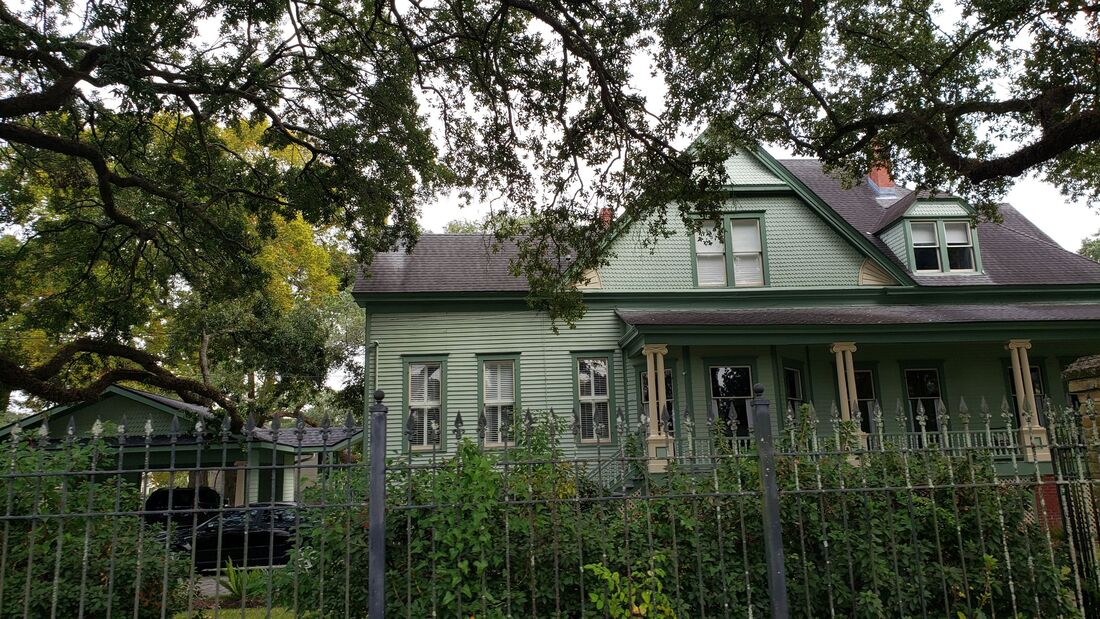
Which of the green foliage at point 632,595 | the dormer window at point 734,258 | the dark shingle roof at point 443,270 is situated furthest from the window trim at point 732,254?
the green foliage at point 632,595

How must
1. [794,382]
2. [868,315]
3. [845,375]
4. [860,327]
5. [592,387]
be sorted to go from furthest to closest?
[592,387] → [794,382] → [868,315] → [845,375] → [860,327]

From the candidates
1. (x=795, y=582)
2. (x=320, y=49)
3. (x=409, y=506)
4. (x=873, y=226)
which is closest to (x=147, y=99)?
(x=320, y=49)

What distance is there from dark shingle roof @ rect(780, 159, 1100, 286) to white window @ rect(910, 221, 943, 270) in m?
0.39

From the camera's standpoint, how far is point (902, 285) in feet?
56.1

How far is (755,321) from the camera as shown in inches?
584

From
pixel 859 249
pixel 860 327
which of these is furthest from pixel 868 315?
pixel 859 249

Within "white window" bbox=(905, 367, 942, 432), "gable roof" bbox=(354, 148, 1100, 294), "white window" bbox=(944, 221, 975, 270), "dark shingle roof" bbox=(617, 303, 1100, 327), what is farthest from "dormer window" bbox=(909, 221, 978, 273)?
"white window" bbox=(905, 367, 942, 432)

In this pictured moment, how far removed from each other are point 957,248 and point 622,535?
16595 mm

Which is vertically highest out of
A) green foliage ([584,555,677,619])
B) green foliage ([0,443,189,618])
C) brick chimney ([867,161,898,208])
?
brick chimney ([867,161,898,208])

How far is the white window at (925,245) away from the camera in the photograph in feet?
58.2

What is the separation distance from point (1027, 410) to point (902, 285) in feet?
43.8

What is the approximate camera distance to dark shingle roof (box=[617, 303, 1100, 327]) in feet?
48.2

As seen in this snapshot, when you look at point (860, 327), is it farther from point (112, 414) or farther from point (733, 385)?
point (112, 414)

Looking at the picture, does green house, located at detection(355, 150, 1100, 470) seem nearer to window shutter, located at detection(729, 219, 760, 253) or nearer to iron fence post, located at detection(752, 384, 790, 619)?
window shutter, located at detection(729, 219, 760, 253)
